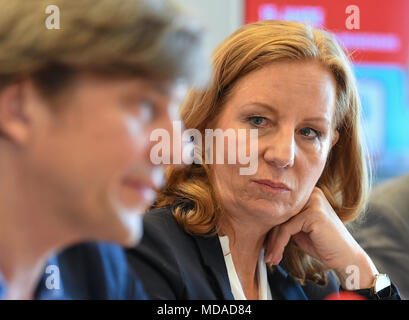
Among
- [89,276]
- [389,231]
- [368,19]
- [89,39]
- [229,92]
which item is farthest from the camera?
[368,19]

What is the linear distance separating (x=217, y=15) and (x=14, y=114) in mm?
1056

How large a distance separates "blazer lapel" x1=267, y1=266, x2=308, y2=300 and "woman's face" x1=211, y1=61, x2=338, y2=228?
4.4 inches

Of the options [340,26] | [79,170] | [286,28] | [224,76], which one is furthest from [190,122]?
[340,26]

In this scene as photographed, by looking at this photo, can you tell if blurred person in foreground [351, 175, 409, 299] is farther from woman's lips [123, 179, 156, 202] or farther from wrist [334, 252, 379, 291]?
woman's lips [123, 179, 156, 202]

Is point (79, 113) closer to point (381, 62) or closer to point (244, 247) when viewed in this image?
point (244, 247)

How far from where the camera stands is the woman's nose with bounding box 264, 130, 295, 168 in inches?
37.6

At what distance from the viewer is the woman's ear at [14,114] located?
1.85 ft

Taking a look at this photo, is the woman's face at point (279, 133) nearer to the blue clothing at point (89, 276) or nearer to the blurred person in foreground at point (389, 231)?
the blue clothing at point (89, 276)

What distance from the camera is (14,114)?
570 millimetres

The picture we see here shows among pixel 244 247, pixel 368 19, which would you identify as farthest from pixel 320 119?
pixel 368 19

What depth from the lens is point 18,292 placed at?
24.6 inches

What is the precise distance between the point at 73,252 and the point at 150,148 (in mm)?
225

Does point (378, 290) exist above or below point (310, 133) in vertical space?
below
